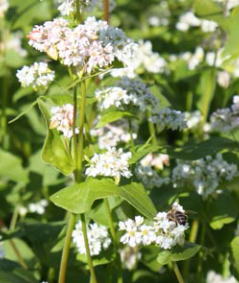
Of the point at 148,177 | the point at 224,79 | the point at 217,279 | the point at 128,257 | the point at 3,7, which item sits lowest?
the point at 217,279

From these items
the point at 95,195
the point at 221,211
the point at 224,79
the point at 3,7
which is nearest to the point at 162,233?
the point at 95,195

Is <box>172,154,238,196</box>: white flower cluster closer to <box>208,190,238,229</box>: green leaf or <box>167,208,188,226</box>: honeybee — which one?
<box>208,190,238,229</box>: green leaf

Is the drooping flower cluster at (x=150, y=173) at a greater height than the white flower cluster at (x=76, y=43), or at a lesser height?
lesser

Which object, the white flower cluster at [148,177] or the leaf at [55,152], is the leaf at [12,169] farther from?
the leaf at [55,152]

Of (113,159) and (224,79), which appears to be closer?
(113,159)

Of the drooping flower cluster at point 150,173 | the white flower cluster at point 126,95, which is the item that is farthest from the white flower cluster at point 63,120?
the drooping flower cluster at point 150,173

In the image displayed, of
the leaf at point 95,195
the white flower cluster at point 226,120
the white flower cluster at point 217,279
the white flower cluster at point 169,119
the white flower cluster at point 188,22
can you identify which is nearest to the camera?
the leaf at point 95,195

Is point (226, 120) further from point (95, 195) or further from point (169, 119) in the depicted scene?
point (95, 195)
